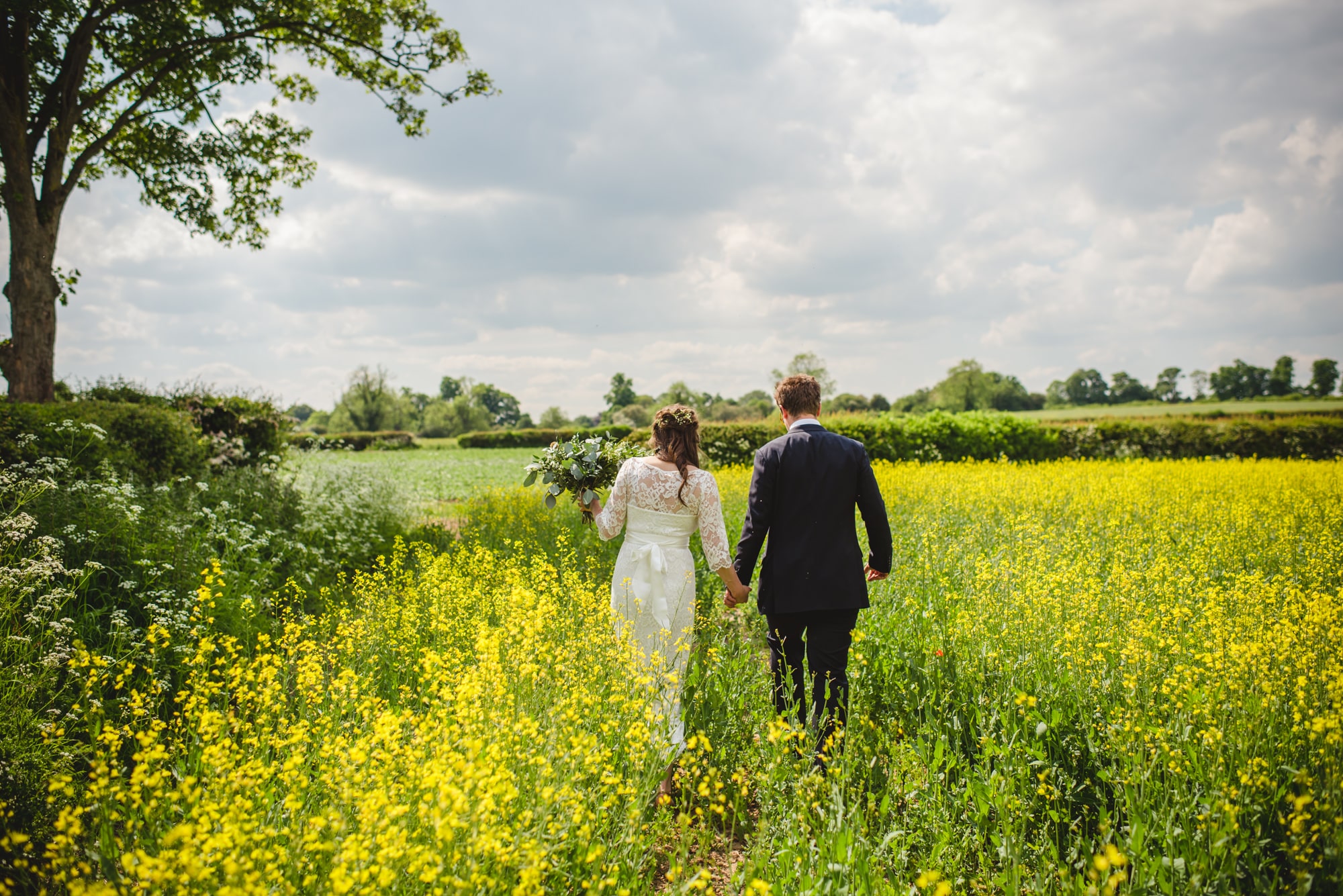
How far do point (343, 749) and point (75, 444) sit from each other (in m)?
5.77

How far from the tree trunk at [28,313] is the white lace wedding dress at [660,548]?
962 cm

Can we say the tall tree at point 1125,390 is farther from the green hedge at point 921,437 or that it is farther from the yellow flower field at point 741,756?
the yellow flower field at point 741,756

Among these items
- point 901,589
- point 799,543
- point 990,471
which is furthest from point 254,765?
point 990,471

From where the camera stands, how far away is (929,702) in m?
4.20

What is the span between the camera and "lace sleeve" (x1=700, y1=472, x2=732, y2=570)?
13.6ft

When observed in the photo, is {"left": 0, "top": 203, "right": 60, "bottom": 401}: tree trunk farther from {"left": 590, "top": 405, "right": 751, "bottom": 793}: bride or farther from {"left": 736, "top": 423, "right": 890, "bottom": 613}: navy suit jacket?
{"left": 736, "top": 423, "right": 890, "bottom": 613}: navy suit jacket

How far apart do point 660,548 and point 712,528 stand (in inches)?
15.0

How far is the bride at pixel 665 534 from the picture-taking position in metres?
4.18

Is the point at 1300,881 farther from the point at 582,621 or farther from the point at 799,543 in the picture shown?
the point at 582,621

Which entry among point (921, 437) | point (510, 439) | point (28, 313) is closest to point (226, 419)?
point (28, 313)

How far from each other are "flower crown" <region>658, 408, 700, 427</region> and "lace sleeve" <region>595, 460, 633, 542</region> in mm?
395

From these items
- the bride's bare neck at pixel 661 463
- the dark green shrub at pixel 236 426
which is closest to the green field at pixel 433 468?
the dark green shrub at pixel 236 426

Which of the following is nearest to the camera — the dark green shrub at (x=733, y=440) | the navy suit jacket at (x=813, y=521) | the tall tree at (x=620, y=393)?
the navy suit jacket at (x=813, y=521)

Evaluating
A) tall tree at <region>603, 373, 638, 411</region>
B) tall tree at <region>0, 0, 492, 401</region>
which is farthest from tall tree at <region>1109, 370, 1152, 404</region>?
tall tree at <region>0, 0, 492, 401</region>
